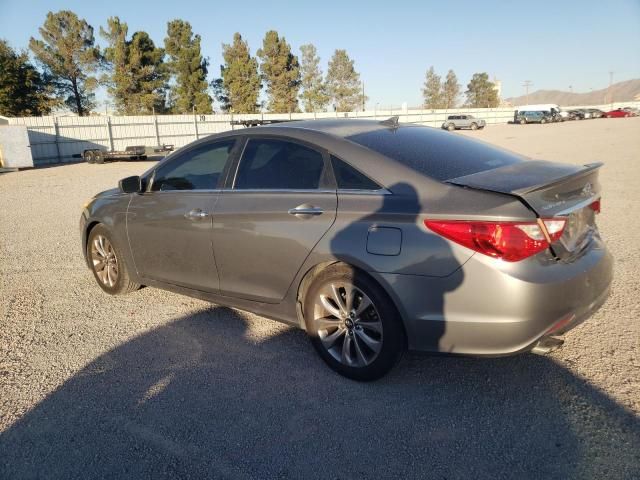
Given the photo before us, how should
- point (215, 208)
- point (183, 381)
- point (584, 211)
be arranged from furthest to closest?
point (215, 208), point (183, 381), point (584, 211)

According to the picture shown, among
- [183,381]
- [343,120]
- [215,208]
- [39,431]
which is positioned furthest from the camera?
[343,120]

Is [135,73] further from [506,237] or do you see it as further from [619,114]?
[619,114]

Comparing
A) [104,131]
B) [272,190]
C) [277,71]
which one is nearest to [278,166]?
[272,190]

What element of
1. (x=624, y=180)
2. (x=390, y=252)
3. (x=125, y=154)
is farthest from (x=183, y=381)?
(x=125, y=154)

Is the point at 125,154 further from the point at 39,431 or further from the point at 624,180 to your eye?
the point at 39,431

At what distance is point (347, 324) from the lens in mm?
3127

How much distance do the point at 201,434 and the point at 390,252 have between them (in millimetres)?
1463

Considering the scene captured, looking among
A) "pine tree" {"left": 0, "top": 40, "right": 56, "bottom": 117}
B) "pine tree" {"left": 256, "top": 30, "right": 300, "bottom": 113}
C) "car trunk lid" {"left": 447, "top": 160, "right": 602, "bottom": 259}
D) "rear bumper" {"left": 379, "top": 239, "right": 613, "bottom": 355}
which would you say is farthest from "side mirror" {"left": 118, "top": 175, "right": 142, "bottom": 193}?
"pine tree" {"left": 256, "top": 30, "right": 300, "bottom": 113}

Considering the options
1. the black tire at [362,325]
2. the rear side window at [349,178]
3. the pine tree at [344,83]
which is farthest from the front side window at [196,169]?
the pine tree at [344,83]

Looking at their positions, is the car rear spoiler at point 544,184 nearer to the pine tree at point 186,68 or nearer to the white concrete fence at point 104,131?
the white concrete fence at point 104,131

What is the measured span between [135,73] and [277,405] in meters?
47.9

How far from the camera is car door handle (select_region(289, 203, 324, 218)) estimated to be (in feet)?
10.4

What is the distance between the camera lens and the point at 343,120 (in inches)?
159

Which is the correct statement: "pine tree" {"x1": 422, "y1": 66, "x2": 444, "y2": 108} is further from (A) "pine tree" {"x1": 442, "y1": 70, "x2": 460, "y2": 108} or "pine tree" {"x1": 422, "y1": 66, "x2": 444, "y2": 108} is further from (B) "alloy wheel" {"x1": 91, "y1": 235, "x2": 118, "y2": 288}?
(B) "alloy wheel" {"x1": 91, "y1": 235, "x2": 118, "y2": 288}
